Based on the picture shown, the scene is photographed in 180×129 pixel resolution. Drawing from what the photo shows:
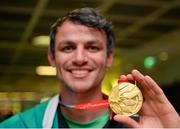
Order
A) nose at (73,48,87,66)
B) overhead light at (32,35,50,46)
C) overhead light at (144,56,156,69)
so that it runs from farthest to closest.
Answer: overhead light at (32,35,50,46)
overhead light at (144,56,156,69)
nose at (73,48,87,66)

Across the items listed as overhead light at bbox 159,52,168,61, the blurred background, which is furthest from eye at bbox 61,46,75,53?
overhead light at bbox 159,52,168,61

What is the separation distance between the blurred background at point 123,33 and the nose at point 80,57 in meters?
1.86

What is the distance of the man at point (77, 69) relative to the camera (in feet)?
2.94

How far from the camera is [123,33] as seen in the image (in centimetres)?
515

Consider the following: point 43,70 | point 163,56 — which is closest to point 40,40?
point 163,56

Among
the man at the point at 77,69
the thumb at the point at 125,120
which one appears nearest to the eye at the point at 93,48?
the man at the point at 77,69

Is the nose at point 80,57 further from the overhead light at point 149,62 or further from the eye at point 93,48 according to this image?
the overhead light at point 149,62

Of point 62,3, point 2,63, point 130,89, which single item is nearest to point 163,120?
point 130,89

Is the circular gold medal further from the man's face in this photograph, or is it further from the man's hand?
the man's face

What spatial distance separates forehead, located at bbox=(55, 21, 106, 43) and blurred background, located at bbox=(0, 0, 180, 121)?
1.79 m

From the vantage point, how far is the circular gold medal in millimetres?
747

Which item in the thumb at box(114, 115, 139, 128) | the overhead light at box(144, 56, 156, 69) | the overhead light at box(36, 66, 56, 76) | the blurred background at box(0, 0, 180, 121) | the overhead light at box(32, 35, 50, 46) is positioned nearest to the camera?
the thumb at box(114, 115, 139, 128)

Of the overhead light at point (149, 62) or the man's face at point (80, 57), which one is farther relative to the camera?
the overhead light at point (149, 62)

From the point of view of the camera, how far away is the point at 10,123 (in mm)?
966
